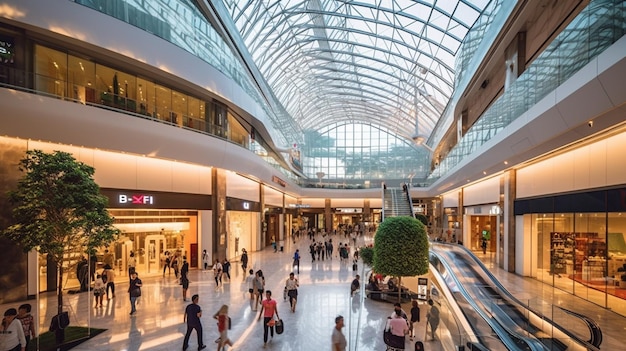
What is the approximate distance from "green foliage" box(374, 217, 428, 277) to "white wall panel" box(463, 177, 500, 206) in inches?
452

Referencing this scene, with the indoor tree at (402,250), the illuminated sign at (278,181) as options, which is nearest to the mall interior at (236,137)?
the indoor tree at (402,250)

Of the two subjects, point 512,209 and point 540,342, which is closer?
point 540,342

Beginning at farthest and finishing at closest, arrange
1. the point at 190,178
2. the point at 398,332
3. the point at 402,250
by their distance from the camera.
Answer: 1. the point at 190,178
2. the point at 402,250
3. the point at 398,332

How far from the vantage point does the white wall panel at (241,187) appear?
25.2 metres

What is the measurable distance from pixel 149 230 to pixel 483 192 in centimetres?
2213

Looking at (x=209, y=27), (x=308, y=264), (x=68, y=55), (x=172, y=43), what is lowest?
(x=308, y=264)

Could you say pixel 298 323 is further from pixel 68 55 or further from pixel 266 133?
pixel 266 133

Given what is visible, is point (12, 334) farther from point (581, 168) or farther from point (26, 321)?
point (581, 168)

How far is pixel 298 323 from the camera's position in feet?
40.3

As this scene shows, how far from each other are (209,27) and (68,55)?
25.7ft

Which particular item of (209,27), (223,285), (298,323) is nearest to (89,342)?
(298,323)

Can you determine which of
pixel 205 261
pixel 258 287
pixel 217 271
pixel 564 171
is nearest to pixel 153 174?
pixel 217 271

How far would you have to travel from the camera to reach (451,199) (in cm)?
4172

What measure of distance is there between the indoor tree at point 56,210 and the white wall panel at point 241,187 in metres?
13.9
